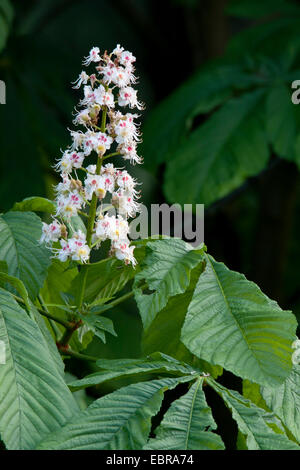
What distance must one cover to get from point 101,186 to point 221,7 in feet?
8.20

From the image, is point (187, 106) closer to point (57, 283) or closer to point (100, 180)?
point (57, 283)

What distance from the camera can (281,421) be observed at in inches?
34.3

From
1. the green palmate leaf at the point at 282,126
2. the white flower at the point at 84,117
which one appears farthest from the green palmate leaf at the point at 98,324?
the green palmate leaf at the point at 282,126

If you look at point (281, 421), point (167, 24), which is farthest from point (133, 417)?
point (167, 24)

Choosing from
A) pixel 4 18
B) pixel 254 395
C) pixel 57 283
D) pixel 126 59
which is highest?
pixel 4 18

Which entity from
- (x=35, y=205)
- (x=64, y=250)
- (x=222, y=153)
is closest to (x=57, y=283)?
(x=35, y=205)

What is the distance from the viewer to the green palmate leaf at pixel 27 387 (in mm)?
739

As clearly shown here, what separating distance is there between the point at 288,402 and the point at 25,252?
394mm

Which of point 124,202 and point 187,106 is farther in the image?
point 187,106

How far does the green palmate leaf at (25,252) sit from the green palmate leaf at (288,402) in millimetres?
324

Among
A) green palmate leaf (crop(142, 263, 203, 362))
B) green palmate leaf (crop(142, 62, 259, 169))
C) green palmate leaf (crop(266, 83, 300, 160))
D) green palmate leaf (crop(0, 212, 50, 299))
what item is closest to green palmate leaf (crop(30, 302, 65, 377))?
green palmate leaf (crop(0, 212, 50, 299))

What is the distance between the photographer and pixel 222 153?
189 centimetres

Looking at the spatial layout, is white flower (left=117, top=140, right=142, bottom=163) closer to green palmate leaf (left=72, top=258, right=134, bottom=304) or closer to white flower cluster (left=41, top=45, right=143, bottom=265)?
white flower cluster (left=41, top=45, right=143, bottom=265)

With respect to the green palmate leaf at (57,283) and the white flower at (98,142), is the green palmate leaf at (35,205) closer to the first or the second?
the green palmate leaf at (57,283)
